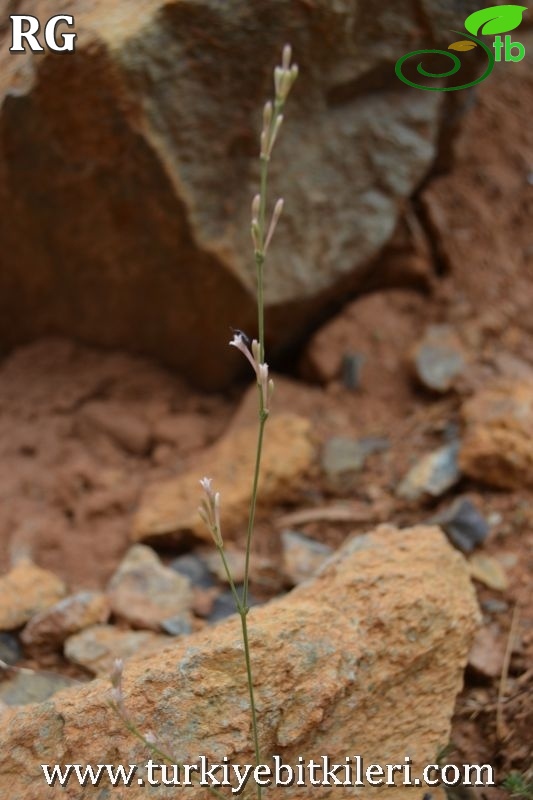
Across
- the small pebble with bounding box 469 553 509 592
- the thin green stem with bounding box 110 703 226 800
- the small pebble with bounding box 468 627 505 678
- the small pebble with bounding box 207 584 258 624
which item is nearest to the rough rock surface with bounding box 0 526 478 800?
the thin green stem with bounding box 110 703 226 800

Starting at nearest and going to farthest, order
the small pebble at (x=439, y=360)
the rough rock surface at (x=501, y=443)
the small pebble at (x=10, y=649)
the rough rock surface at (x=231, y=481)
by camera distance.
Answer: the small pebble at (x=10, y=649) → the rough rock surface at (x=501, y=443) → the rough rock surface at (x=231, y=481) → the small pebble at (x=439, y=360)

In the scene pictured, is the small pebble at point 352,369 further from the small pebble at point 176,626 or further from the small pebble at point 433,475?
the small pebble at point 176,626

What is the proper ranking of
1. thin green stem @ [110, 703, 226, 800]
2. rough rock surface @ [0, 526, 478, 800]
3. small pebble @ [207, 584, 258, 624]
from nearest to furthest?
thin green stem @ [110, 703, 226, 800] → rough rock surface @ [0, 526, 478, 800] → small pebble @ [207, 584, 258, 624]

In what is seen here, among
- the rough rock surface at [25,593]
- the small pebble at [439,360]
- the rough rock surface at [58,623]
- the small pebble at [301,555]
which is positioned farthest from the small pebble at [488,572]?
the rough rock surface at [25,593]

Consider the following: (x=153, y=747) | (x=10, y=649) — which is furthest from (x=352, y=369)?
(x=153, y=747)

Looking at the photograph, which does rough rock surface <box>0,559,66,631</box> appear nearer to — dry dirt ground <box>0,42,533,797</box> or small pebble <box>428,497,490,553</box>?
dry dirt ground <box>0,42,533,797</box>

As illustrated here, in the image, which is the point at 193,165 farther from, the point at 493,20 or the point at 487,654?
the point at 487,654
